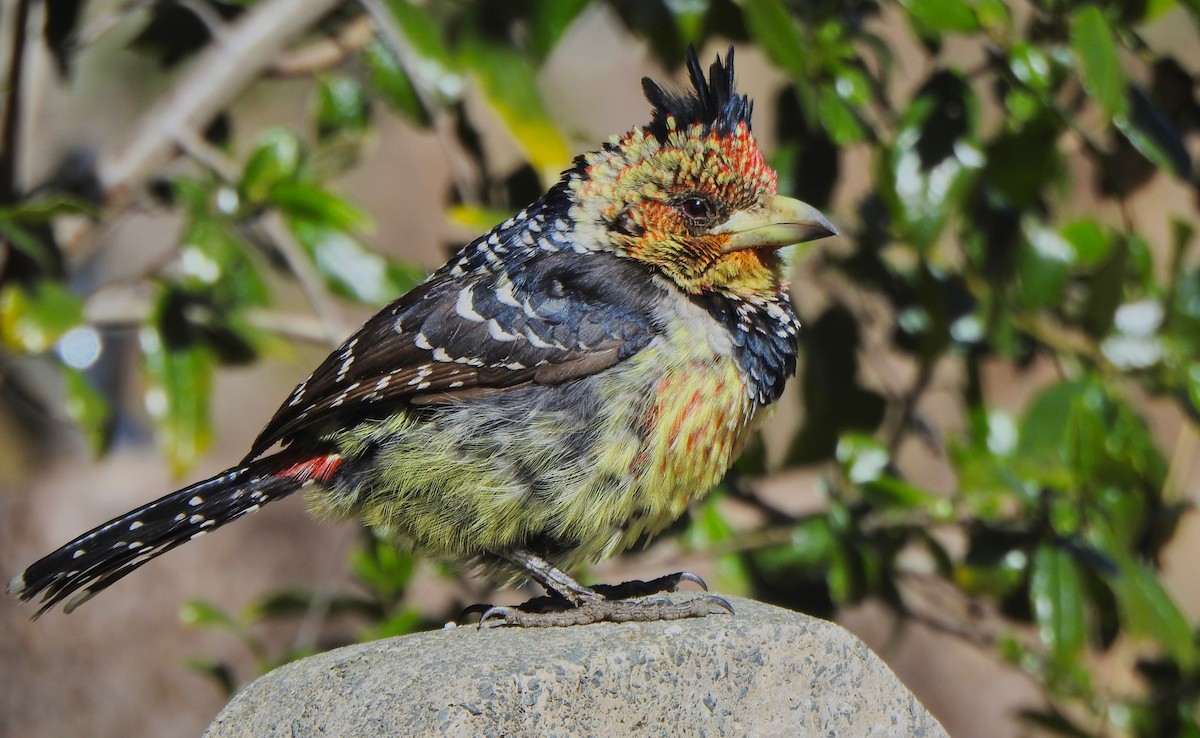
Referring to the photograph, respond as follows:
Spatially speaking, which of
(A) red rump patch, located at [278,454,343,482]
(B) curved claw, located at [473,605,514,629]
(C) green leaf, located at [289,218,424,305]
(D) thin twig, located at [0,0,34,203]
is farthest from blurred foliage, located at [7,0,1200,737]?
(B) curved claw, located at [473,605,514,629]

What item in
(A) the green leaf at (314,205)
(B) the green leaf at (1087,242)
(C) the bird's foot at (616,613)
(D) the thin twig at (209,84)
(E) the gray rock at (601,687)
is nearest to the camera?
(E) the gray rock at (601,687)

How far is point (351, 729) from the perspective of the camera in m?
2.05

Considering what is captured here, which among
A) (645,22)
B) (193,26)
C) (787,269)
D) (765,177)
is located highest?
(193,26)

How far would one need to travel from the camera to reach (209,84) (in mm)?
3432

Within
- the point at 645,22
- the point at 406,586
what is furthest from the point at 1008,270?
the point at 406,586

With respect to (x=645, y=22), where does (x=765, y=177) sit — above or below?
below

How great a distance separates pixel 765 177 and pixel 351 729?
55.6 inches

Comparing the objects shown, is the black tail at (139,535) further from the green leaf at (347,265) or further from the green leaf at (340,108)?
the green leaf at (340,108)

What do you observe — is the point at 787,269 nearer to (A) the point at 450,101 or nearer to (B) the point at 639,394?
(B) the point at 639,394

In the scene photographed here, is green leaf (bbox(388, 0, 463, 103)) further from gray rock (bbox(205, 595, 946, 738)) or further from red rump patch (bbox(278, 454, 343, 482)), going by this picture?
gray rock (bbox(205, 595, 946, 738))

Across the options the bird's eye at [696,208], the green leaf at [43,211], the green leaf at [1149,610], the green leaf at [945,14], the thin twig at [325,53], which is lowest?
the green leaf at [1149,610]

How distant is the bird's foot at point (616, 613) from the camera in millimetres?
2428

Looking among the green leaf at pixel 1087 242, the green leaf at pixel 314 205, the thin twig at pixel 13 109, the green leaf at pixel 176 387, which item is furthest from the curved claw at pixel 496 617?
the green leaf at pixel 1087 242

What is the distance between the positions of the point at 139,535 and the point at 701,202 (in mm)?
1284
